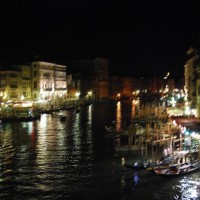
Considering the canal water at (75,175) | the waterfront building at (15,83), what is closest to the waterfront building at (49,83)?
the waterfront building at (15,83)

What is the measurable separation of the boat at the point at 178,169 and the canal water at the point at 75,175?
0.25 m

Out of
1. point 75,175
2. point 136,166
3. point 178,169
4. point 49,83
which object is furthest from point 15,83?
point 178,169

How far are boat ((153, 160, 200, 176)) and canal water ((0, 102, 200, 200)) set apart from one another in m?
0.25

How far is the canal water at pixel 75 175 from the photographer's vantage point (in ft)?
59.5

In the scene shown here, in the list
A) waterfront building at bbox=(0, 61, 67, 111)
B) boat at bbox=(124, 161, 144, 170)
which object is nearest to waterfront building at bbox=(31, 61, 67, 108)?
Answer: waterfront building at bbox=(0, 61, 67, 111)

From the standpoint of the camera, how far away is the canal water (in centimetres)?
1814

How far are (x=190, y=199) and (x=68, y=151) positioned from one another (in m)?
11.2

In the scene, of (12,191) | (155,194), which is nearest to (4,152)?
(12,191)

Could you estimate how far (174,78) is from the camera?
14588 centimetres

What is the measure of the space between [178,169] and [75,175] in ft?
15.6

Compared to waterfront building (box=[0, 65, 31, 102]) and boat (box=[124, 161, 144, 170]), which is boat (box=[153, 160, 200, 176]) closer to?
boat (box=[124, 161, 144, 170])

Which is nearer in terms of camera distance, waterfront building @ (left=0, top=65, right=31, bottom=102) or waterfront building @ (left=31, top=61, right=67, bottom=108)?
waterfront building @ (left=0, top=65, right=31, bottom=102)

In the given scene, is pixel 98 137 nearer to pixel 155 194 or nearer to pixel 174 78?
pixel 155 194

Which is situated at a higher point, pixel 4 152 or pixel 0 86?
pixel 0 86
